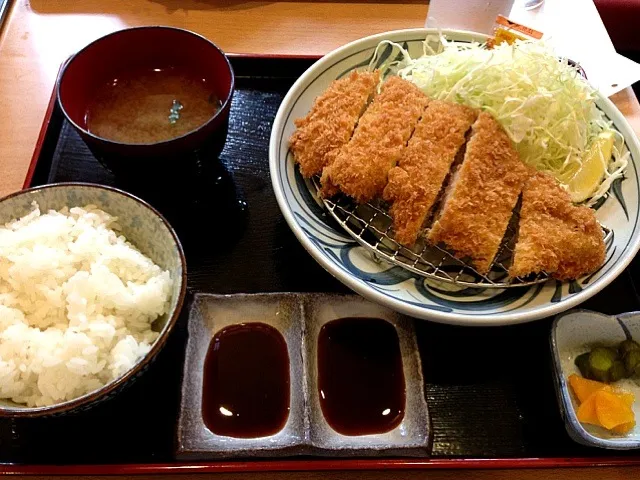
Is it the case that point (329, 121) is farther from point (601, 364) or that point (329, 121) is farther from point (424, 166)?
point (601, 364)

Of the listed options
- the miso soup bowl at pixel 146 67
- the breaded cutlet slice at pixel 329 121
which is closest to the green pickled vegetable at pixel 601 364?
the breaded cutlet slice at pixel 329 121

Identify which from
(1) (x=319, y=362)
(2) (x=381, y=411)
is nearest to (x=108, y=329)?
(1) (x=319, y=362)

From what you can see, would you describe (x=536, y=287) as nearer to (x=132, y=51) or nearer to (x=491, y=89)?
(x=491, y=89)

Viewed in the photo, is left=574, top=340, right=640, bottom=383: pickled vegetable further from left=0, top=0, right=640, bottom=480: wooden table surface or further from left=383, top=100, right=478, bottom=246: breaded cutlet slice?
left=0, top=0, right=640, bottom=480: wooden table surface

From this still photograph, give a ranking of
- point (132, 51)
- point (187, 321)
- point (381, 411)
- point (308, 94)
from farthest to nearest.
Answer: point (308, 94) → point (132, 51) → point (187, 321) → point (381, 411)

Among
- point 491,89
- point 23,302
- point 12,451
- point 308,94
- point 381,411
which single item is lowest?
point 12,451

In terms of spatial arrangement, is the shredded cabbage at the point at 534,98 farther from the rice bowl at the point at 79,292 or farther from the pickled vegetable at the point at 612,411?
the rice bowl at the point at 79,292

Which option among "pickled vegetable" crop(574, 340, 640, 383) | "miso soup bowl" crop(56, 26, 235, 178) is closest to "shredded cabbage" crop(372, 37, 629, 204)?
"pickled vegetable" crop(574, 340, 640, 383)
